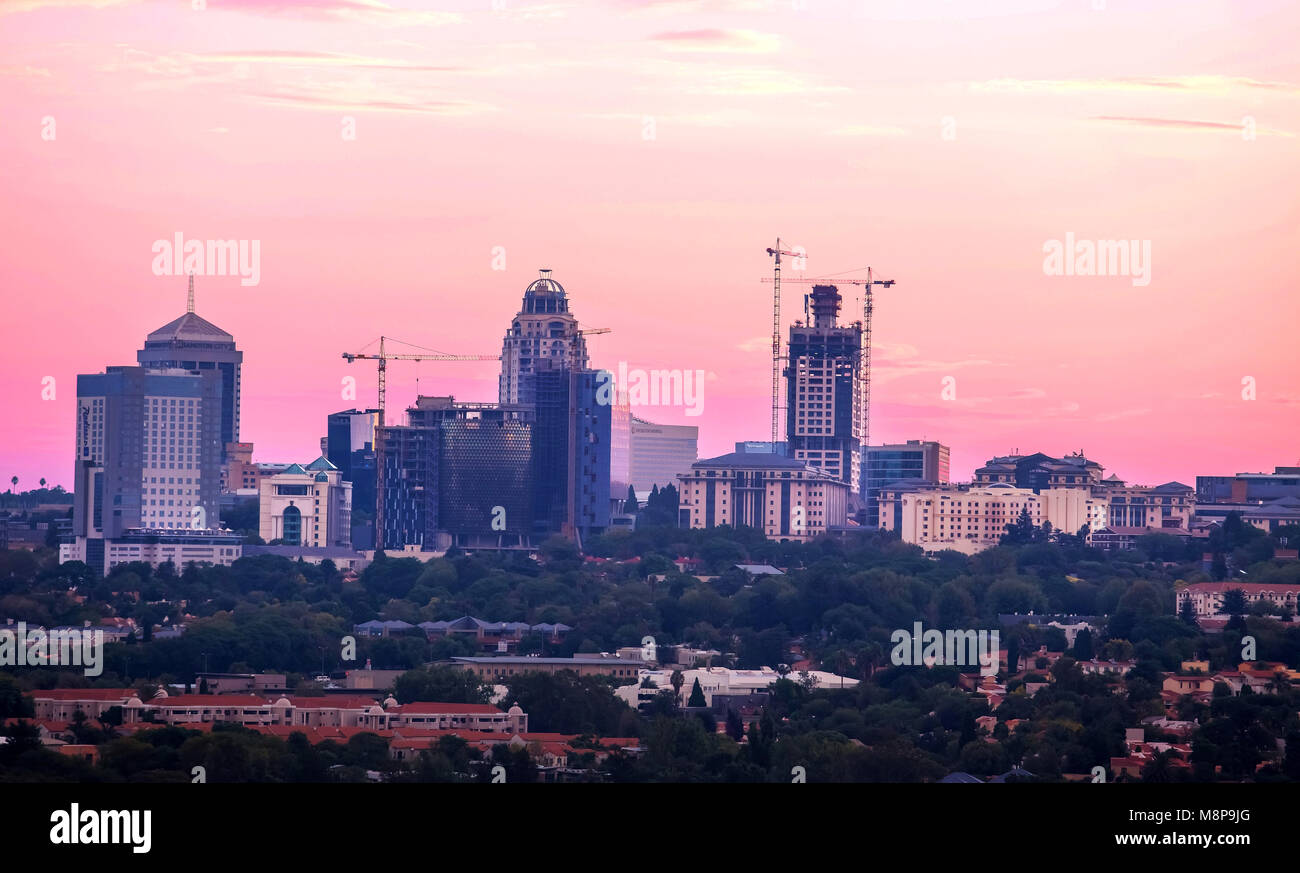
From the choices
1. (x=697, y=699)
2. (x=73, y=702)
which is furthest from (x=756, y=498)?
(x=73, y=702)

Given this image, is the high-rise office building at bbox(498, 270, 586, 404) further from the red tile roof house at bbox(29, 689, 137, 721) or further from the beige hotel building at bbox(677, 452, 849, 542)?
the red tile roof house at bbox(29, 689, 137, 721)

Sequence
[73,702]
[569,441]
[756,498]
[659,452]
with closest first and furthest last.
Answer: [73,702] → [569,441] → [756,498] → [659,452]

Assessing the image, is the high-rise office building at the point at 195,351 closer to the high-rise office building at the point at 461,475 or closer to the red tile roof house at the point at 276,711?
the high-rise office building at the point at 461,475

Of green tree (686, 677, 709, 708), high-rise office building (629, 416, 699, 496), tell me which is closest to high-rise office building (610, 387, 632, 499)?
high-rise office building (629, 416, 699, 496)

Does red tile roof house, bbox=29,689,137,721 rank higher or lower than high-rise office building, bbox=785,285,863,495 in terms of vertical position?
lower

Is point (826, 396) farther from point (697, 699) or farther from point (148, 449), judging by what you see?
point (697, 699)

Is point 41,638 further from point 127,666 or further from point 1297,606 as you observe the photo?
point 1297,606

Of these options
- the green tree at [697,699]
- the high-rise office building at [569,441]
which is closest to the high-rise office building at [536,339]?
the high-rise office building at [569,441]
